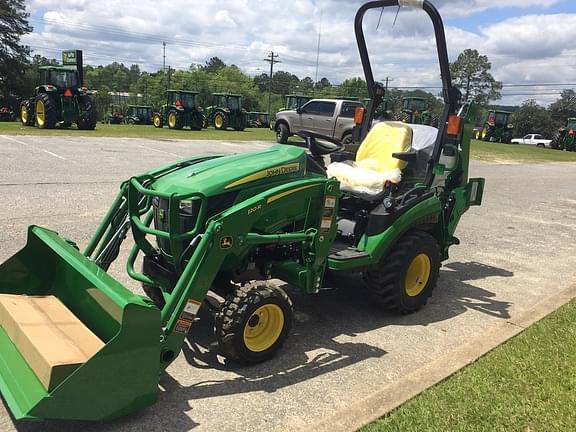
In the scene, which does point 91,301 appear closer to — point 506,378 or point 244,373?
point 244,373

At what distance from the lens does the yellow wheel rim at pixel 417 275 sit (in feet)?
14.7

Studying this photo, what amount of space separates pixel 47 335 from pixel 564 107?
77.2 meters

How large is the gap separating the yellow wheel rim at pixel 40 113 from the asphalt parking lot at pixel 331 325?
11.0 m

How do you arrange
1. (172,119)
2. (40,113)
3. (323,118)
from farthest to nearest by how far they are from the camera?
(172,119)
(40,113)
(323,118)

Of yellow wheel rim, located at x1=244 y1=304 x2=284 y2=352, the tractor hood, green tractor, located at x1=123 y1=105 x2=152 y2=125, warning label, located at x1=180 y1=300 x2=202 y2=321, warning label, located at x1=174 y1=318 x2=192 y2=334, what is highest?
the tractor hood

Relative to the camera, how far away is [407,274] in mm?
4449

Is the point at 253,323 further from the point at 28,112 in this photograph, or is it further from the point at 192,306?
the point at 28,112

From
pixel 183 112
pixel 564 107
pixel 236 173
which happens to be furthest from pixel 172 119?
pixel 564 107

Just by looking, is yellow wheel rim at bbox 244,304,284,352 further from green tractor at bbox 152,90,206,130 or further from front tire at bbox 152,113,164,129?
front tire at bbox 152,113,164,129

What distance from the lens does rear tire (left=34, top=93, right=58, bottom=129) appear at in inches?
776

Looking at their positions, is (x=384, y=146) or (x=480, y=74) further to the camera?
(x=480, y=74)

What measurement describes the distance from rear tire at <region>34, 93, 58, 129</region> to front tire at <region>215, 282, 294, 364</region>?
62.3ft

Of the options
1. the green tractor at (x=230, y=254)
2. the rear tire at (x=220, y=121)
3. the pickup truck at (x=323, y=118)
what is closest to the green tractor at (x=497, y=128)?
the rear tire at (x=220, y=121)

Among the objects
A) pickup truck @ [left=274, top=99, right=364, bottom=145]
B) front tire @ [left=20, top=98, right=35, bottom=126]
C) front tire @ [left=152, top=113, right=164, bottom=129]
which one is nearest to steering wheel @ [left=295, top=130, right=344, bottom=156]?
pickup truck @ [left=274, top=99, right=364, bottom=145]
